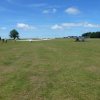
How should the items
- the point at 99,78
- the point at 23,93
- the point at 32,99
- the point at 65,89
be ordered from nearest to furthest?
the point at 32,99 < the point at 23,93 < the point at 65,89 < the point at 99,78

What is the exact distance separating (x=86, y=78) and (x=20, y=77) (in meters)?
3.23

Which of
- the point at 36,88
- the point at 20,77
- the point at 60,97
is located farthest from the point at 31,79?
the point at 60,97

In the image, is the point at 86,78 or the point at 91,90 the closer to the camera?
the point at 91,90

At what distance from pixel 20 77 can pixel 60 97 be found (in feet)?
Answer: 15.5

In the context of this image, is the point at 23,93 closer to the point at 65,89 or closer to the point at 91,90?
the point at 65,89

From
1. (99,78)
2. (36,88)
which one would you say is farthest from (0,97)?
(99,78)

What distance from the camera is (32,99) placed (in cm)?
927

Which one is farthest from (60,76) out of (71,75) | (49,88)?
(49,88)

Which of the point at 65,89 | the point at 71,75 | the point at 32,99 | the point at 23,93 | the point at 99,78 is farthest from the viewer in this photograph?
the point at 71,75

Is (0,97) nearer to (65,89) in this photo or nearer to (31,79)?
(65,89)

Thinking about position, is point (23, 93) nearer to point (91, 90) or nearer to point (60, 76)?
point (91, 90)

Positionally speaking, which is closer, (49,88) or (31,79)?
(49,88)

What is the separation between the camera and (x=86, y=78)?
1334 cm

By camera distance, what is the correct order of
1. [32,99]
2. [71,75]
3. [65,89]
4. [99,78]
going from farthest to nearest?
[71,75], [99,78], [65,89], [32,99]
